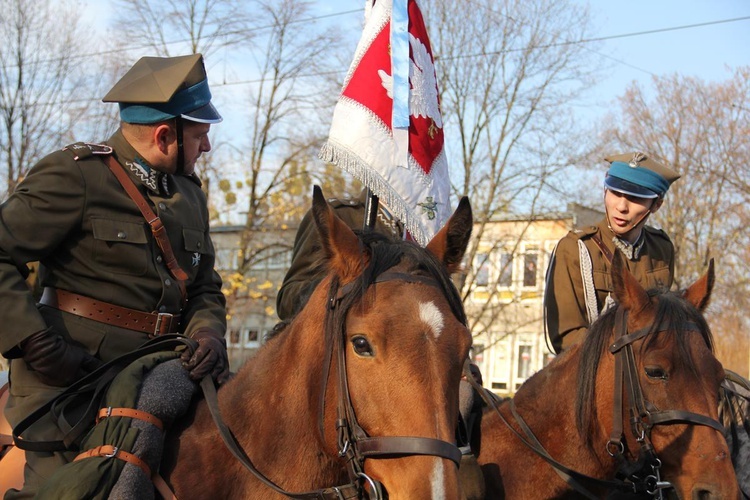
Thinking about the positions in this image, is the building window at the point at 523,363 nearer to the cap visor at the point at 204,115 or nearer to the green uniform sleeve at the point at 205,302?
the green uniform sleeve at the point at 205,302

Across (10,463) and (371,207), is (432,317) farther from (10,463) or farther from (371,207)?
(371,207)

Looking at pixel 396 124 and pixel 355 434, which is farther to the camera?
pixel 396 124

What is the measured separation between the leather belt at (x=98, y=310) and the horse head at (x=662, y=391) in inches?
100

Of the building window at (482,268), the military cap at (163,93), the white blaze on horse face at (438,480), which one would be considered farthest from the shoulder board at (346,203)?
the building window at (482,268)

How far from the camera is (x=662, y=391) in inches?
187

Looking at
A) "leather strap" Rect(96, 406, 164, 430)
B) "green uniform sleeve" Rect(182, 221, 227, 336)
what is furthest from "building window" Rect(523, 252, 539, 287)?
"leather strap" Rect(96, 406, 164, 430)

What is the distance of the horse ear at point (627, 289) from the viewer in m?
4.96

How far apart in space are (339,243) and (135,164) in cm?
134

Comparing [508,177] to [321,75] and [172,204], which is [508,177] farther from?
[172,204]

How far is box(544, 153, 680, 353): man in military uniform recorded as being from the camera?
19.9 ft

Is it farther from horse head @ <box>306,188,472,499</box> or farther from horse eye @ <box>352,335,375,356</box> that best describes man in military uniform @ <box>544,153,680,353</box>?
horse eye @ <box>352,335,375,356</box>

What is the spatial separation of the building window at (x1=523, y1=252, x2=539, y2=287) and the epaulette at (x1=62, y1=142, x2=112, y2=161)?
70.3 feet

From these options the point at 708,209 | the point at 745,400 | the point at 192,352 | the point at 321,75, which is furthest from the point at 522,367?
the point at 192,352

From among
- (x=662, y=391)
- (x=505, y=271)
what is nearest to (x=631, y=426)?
(x=662, y=391)
